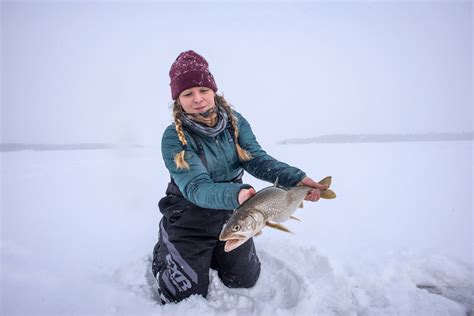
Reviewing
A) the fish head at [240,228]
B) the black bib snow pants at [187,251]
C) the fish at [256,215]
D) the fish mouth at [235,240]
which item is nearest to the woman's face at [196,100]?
the black bib snow pants at [187,251]

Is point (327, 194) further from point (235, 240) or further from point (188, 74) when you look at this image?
point (188, 74)

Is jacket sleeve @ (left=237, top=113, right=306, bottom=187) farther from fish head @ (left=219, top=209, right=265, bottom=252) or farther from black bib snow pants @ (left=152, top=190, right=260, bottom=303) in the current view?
fish head @ (left=219, top=209, right=265, bottom=252)

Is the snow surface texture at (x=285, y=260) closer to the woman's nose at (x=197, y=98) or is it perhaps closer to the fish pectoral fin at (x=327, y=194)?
the fish pectoral fin at (x=327, y=194)

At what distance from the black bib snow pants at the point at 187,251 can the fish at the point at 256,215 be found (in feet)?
2.89

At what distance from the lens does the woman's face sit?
9.57 ft

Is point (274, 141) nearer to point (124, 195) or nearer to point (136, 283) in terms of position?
point (124, 195)

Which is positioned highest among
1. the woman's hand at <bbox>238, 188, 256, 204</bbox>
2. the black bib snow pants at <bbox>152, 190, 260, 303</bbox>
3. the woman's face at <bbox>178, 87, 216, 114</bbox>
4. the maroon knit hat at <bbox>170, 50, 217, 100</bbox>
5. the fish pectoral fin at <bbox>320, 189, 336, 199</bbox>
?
the maroon knit hat at <bbox>170, 50, 217, 100</bbox>

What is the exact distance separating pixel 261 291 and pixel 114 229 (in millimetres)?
2993

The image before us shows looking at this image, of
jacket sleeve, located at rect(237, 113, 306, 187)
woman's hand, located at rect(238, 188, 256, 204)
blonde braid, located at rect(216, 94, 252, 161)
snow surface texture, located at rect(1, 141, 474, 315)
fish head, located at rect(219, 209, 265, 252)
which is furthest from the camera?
blonde braid, located at rect(216, 94, 252, 161)

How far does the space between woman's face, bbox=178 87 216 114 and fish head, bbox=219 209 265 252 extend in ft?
4.72

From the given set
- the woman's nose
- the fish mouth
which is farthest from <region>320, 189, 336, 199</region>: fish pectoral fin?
the woman's nose

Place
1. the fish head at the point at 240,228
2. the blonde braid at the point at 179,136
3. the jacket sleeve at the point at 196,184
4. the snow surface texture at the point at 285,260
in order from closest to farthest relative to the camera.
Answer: the fish head at the point at 240,228 < the jacket sleeve at the point at 196,184 < the blonde braid at the point at 179,136 < the snow surface texture at the point at 285,260

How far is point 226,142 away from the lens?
3064mm

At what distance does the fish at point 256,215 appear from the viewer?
1.86m
